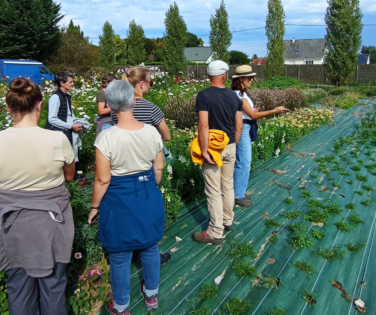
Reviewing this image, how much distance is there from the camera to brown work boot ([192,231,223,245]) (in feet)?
10.5

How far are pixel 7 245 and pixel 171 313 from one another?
123 centimetres

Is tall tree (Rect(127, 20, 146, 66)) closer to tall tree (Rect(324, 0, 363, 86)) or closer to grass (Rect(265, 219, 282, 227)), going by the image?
tall tree (Rect(324, 0, 363, 86))

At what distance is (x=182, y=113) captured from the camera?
7770 millimetres

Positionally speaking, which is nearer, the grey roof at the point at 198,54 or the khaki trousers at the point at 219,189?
the khaki trousers at the point at 219,189

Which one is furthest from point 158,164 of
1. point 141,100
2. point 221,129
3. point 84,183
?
point 84,183

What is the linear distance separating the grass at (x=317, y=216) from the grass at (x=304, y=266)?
90 cm

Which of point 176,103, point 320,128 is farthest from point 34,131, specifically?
point 320,128

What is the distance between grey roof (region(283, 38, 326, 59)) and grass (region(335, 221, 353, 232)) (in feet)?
212

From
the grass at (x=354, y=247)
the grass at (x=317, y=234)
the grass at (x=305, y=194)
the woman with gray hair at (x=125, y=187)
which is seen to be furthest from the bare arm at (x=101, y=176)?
the grass at (x=305, y=194)

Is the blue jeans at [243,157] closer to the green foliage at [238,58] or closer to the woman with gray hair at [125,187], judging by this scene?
the woman with gray hair at [125,187]

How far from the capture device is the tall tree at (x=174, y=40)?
21.8 metres

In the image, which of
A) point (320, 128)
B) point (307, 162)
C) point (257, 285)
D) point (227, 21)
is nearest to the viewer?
point (257, 285)

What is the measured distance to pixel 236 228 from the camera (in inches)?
140

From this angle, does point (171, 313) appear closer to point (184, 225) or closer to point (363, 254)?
point (184, 225)
